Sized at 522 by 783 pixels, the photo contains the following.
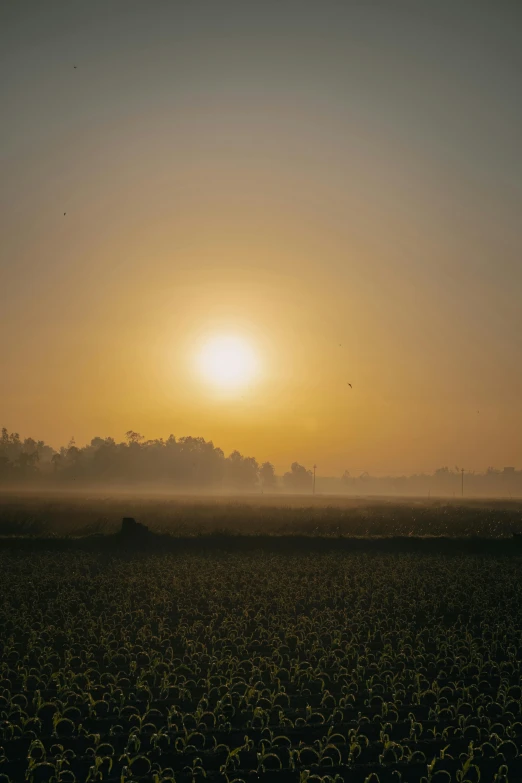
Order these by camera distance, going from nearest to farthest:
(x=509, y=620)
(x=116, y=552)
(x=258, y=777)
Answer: (x=258, y=777)
(x=509, y=620)
(x=116, y=552)

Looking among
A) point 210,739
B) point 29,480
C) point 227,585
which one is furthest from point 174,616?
point 29,480

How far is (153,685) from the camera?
15.0m

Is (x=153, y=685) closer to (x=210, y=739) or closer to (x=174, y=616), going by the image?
(x=210, y=739)

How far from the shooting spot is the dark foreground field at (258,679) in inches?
440

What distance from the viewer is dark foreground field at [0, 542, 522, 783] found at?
11188 millimetres

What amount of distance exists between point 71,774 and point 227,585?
1689 centimetres

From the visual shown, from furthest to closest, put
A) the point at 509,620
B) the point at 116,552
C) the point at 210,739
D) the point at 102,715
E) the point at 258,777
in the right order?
the point at 116,552 → the point at 509,620 → the point at 102,715 → the point at 210,739 → the point at 258,777

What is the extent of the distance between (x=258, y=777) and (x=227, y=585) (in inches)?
648

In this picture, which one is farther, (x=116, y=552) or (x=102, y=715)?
(x=116, y=552)

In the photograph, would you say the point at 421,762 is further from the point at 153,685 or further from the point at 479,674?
the point at 153,685

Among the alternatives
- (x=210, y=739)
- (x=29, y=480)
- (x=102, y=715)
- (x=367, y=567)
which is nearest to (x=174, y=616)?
(x=102, y=715)

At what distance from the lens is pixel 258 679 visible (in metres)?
15.3

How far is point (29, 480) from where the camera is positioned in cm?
19288

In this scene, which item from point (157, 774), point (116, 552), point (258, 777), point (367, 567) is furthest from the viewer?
point (116, 552)
